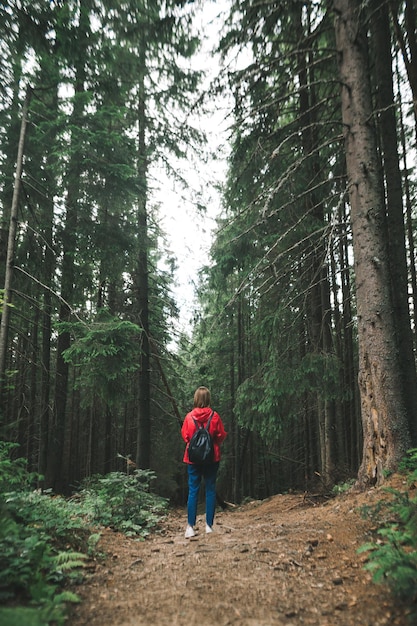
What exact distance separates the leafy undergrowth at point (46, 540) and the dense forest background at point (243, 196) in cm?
100

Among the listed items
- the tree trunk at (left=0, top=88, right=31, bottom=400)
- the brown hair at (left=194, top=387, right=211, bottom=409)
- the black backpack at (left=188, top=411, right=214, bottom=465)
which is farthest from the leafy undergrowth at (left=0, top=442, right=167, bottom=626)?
the brown hair at (left=194, top=387, right=211, bottom=409)

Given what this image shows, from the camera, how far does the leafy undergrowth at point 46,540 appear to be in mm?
2512

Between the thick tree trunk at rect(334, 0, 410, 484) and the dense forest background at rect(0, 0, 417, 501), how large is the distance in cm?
3

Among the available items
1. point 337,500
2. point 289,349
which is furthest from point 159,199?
point 337,500

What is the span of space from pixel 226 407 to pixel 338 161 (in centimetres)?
1680

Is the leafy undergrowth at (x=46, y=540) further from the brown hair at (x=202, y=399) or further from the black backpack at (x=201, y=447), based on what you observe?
the brown hair at (x=202, y=399)

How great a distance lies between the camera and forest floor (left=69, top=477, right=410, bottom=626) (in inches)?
101

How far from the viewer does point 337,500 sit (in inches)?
219

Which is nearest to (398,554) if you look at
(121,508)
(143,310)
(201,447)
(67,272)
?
(201,447)

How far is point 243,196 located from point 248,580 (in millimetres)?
8231

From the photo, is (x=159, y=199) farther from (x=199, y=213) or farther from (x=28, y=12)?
(x=28, y=12)

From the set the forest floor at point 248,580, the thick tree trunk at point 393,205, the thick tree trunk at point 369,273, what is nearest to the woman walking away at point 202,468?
the forest floor at point 248,580

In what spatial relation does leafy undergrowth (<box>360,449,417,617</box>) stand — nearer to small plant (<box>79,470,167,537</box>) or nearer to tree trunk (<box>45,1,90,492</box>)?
small plant (<box>79,470,167,537</box>)

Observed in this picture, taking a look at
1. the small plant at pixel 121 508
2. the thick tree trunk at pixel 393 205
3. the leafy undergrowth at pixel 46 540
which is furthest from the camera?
the thick tree trunk at pixel 393 205
